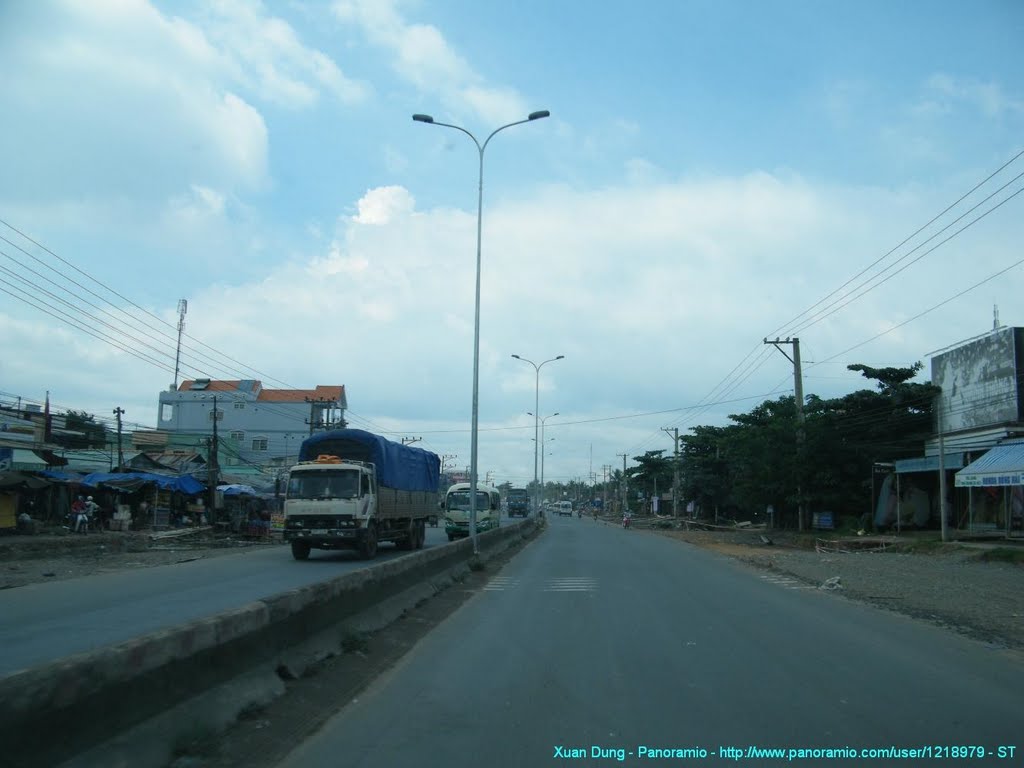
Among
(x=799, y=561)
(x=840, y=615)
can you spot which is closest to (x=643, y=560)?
(x=799, y=561)

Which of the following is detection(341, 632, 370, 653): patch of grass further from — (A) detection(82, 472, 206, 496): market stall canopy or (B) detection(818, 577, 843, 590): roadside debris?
(A) detection(82, 472, 206, 496): market stall canopy

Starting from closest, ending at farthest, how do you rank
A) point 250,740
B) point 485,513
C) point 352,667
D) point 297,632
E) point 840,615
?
1. point 250,740
2. point 297,632
3. point 352,667
4. point 840,615
5. point 485,513

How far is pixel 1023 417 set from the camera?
33.0 m

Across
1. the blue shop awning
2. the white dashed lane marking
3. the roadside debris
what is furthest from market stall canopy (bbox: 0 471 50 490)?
the blue shop awning

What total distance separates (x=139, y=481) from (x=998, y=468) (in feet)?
118

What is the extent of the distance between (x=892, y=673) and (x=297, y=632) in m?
6.29

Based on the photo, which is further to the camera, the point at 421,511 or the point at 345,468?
the point at 421,511

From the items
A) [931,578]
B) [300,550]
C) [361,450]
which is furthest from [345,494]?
[931,578]

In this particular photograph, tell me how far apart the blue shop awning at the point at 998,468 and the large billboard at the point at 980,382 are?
1980mm

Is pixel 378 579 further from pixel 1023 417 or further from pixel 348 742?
pixel 1023 417

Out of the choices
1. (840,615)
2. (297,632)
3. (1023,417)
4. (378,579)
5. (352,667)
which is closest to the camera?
(297,632)

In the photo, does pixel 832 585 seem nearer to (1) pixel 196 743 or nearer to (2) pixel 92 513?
(1) pixel 196 743

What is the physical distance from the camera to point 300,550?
24.5 m

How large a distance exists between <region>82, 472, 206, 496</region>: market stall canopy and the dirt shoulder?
25.2 m
